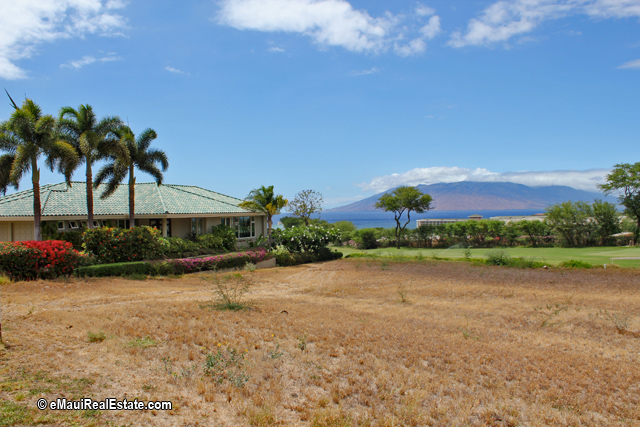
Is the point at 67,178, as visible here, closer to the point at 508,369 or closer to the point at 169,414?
the point at 169,414

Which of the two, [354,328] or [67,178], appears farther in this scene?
[67,178]

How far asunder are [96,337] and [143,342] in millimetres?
873

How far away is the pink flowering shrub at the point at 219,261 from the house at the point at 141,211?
446cm

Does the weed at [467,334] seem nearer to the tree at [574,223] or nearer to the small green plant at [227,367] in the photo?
the small green plant at [227,367]

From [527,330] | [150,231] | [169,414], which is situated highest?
[150,231]

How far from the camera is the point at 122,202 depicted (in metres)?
26.0

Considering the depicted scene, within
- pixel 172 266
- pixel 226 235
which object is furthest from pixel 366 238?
pixel 172 266

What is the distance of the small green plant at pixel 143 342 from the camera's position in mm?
6903

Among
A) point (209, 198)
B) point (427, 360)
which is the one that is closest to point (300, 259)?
point (209, 198)

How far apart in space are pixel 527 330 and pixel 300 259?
20177 mm

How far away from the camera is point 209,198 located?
3036cm

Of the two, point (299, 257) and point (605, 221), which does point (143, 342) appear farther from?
point (605, 221)

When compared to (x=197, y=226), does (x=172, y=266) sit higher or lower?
lower

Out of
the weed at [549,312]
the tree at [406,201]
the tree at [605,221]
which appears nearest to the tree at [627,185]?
the tree at [605,221]
